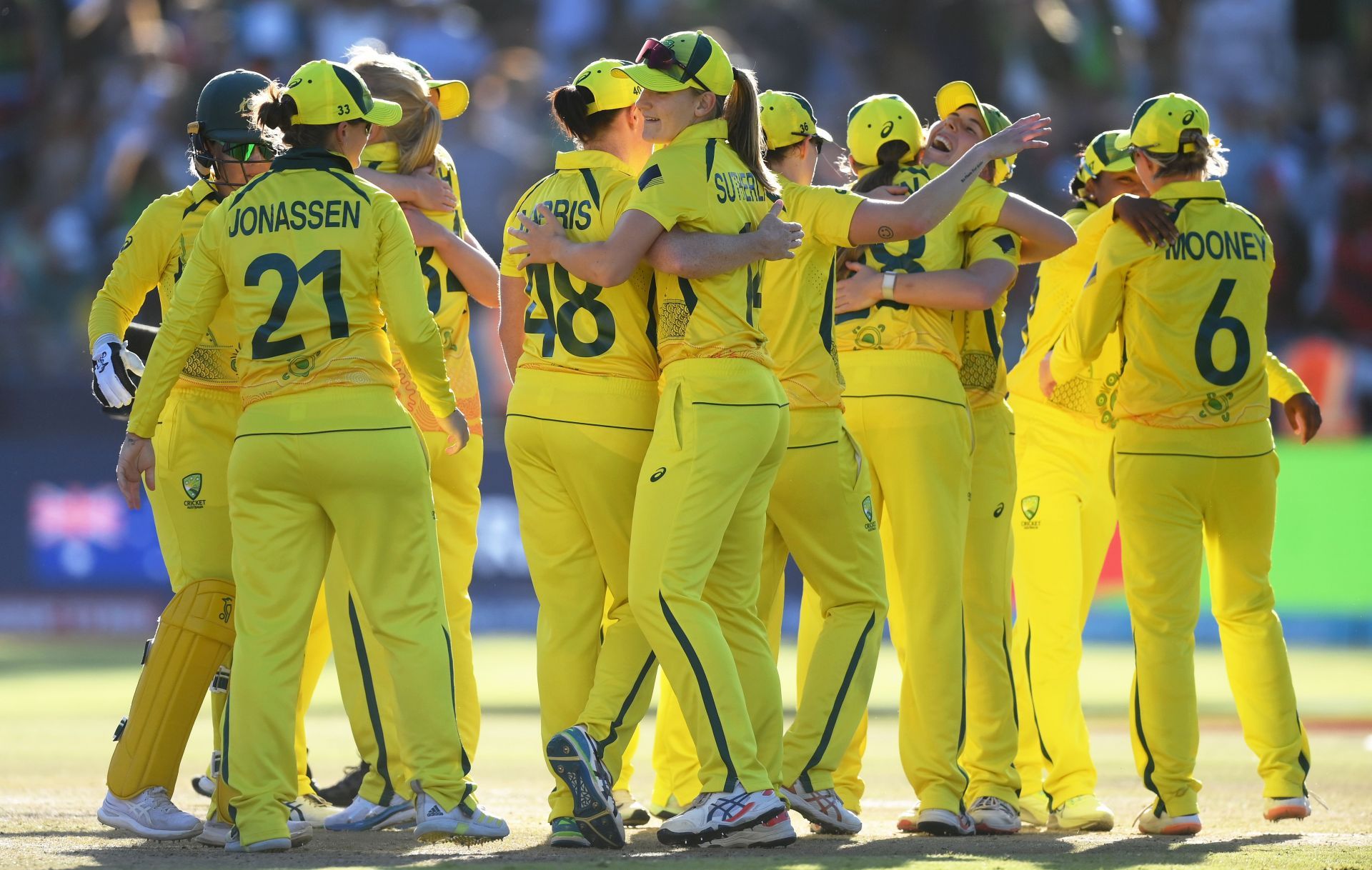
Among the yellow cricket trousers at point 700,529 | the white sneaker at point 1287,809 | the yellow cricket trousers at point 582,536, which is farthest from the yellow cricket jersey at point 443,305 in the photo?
the white sneaker at point 1287,809

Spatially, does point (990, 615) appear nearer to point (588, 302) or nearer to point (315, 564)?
point (588, 302)

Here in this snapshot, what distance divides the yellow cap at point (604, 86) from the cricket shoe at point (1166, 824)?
3.03 meters

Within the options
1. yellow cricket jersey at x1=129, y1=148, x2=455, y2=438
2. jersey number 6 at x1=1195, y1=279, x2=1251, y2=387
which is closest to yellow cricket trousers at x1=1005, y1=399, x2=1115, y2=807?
jersey number 6 at x1=1195, y1=279, x2=1251, y2=387

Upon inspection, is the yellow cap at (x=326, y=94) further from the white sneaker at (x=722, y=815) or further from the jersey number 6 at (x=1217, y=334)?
the jersey number 6 at (x=1217, y=334)

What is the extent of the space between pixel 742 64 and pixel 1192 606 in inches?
469

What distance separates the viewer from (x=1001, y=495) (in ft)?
21.4

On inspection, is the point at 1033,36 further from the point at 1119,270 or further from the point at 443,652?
the point at 443,652

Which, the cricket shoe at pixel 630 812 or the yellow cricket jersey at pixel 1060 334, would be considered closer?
the cricket shoe at pixel 630 812

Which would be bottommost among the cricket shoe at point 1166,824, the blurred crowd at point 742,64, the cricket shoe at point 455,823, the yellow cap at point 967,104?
the cricket shoe at point 1166,824

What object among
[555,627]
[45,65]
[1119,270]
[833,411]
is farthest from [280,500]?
[45,65]

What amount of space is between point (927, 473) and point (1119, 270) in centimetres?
108

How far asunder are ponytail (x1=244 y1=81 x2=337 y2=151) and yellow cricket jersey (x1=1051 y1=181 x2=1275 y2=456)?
280 cm

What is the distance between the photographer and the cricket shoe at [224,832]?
5.66m

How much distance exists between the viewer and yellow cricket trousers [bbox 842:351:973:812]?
622cm
